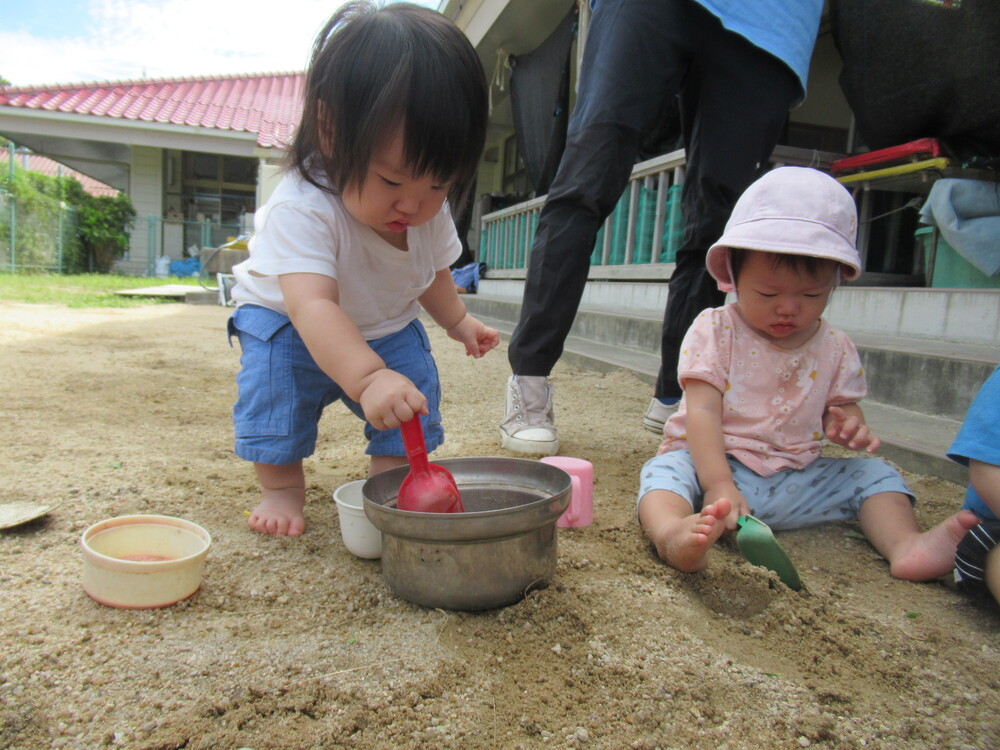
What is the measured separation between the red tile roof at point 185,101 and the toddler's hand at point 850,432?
11287mm

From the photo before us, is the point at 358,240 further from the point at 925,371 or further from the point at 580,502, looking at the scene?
the point at 925,371

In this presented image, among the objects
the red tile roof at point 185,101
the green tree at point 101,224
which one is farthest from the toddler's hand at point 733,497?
the green tree at point 101,224

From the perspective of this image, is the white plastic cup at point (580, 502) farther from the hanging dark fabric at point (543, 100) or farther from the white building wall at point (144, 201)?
the white building wall at point (144, 201)

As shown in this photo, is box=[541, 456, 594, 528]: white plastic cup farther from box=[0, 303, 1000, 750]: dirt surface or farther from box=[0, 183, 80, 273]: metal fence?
box=[0, 183, 80, 273]: metal fence

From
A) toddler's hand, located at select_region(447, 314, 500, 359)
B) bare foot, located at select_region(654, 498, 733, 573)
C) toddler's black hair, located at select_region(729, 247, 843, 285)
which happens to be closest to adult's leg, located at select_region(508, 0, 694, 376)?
toddler's hand, located at select_region(447, 314, 500, 359)

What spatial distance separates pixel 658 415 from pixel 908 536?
999mm

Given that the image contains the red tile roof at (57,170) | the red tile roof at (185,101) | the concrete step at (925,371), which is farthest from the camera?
the red tile roof at (57,170)

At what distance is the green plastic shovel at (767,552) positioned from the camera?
1.21m

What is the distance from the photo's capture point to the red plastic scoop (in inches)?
46.3

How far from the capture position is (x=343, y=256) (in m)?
1.48

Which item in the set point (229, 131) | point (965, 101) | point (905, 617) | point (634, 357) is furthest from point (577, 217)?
point (229, 131)

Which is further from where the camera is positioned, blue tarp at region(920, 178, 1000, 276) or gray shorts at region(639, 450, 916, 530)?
blue tarp at region(920, 178, 1000, 276)

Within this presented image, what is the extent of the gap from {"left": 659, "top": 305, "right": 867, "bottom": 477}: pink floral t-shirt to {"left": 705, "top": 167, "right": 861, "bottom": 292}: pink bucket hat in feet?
0.65

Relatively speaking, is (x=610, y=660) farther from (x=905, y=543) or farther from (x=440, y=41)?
(x=440, y=41)
